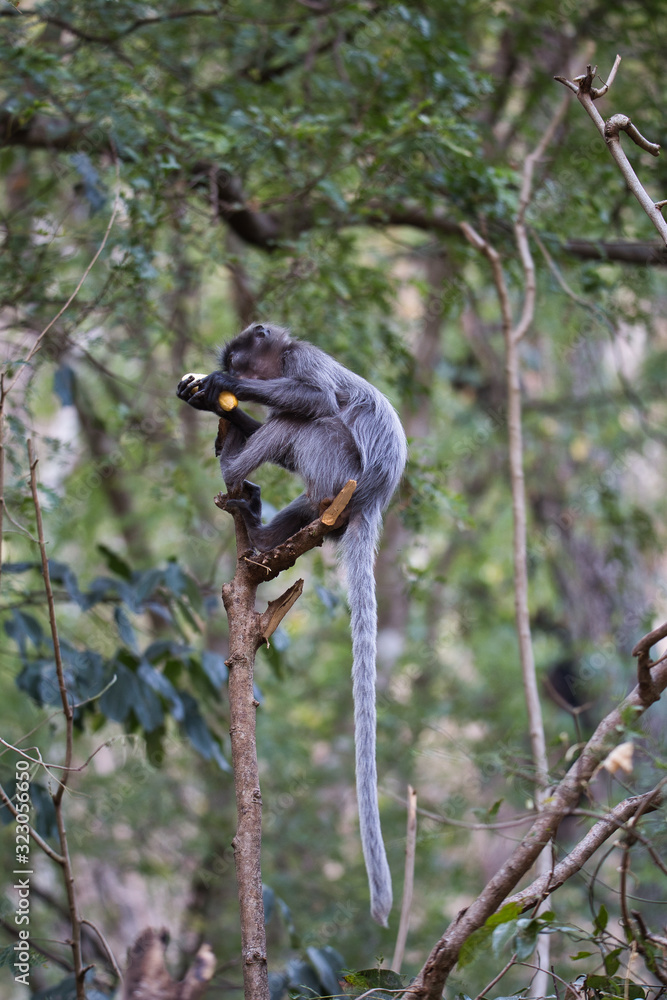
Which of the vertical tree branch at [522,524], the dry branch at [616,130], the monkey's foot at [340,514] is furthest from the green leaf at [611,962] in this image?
the dry branch at [616,130]

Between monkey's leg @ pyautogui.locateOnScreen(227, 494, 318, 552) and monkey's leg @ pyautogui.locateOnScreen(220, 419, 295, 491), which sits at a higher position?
monkey's leg @ pyautogui.locateOnScreen(220, 419, 295, 491)

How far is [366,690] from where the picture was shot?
2.86 meters

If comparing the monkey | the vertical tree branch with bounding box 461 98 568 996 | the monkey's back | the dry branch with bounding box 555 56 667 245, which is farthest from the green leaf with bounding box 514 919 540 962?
the dry branch with bounding box 555 56 667 245

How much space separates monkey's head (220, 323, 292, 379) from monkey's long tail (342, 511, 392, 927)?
998mm

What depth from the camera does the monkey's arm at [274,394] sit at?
3488 mm

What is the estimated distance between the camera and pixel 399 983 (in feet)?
8.16

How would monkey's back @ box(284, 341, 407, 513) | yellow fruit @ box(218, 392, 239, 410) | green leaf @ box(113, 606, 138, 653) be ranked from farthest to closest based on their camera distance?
green leaf @ box(113, 606, 138, 653) < monkey's back @ box(284, 341, 407, 513) < yellow fruit @ box(218, 392, 239, 410)

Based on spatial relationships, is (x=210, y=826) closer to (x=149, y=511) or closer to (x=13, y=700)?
(x=13, y=700)

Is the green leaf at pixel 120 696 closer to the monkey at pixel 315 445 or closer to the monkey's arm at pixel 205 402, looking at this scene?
the monkey at pixel 315 445

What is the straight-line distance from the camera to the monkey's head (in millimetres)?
4047

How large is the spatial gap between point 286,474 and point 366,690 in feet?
6.25

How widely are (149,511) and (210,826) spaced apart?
2.69 meters

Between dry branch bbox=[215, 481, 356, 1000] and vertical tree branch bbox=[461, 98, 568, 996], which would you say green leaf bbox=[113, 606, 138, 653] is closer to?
dry branch bbox=[215, 481, 356, 1000]

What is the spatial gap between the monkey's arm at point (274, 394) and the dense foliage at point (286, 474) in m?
0.81
